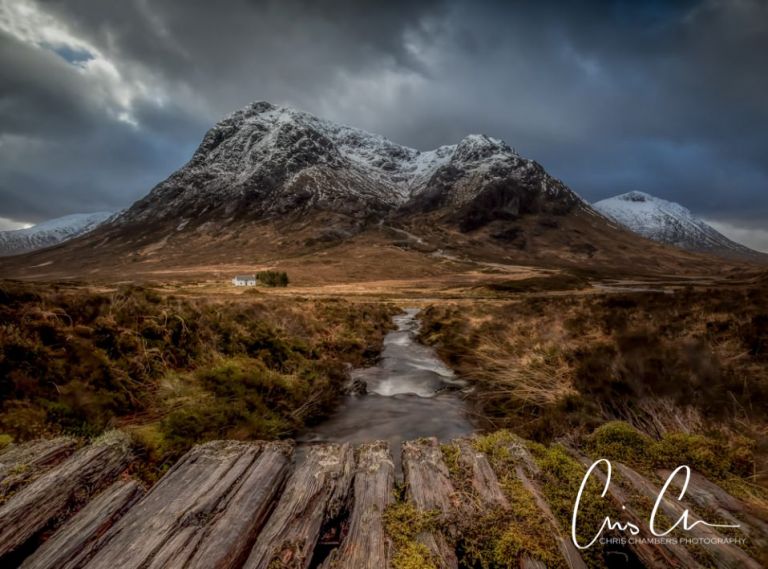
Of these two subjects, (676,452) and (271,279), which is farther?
(271,279)

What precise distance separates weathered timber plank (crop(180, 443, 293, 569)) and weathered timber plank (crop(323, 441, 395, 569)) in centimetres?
58

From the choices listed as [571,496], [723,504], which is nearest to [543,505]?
[571,496]

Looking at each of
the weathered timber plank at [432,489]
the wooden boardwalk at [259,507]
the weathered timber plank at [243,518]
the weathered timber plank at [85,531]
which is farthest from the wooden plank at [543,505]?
the weathered timber plank at [85,531]

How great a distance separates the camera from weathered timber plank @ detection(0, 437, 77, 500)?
274cm

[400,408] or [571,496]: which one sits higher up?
[571,496]

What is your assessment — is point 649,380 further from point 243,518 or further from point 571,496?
point 243,518

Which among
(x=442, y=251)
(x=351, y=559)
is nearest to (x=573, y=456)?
(x=351, y=559)

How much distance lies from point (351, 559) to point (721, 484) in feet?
11.7

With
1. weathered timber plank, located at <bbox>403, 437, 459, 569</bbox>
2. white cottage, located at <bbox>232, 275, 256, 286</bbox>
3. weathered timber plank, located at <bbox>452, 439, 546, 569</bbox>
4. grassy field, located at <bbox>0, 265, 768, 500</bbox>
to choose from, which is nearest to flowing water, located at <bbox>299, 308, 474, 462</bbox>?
grassy field, located at <bbox>0, 265, 768, 500</bbox>

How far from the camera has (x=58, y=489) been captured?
2688mm

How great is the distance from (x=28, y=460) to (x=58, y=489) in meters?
0.70

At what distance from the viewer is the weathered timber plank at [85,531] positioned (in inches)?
83.3

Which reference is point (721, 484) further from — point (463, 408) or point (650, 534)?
point (463, 408)
